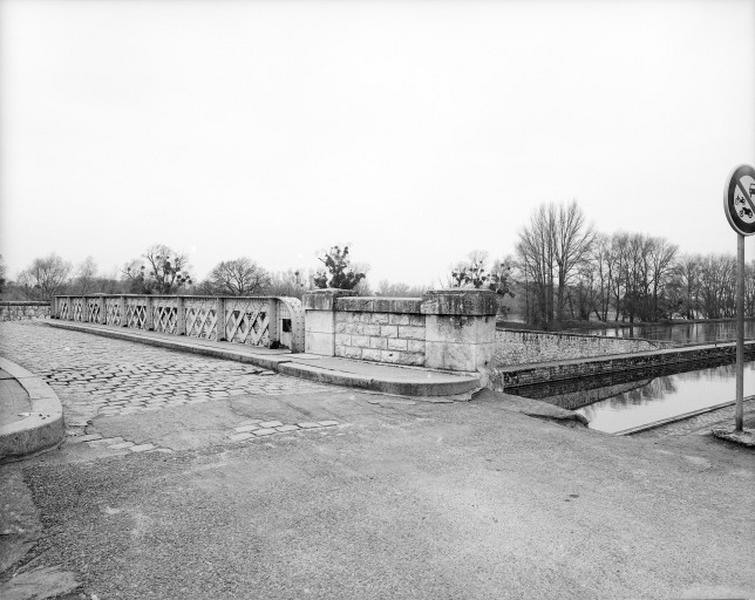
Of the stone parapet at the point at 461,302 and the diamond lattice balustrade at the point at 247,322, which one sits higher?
the stone parapet at the point at 461,302

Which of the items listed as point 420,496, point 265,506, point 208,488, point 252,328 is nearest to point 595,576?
point 420,496

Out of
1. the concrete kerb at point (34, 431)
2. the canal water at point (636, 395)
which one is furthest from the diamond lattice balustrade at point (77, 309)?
the canal water at point (636, 395)

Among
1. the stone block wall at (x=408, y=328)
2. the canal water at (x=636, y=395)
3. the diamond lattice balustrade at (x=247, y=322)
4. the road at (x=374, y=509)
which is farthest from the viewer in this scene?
the canal water at (x=636, y=395)

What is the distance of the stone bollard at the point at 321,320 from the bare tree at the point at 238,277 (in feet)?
176

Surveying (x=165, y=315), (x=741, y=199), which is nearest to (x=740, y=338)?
(x=741, y=199)

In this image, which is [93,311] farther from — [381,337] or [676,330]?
[676,330]

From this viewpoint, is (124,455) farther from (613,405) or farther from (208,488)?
(613,405)

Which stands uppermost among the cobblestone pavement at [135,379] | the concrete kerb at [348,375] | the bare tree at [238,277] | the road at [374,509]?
the bare tree at [238,277]

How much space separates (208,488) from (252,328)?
798 cm

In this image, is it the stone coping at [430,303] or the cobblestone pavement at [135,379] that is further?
the stone coping at [430,303]

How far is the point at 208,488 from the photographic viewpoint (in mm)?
2889

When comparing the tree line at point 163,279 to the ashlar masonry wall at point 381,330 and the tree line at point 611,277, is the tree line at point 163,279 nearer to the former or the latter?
the tree line at point 611,277

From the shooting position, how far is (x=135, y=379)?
684 cm

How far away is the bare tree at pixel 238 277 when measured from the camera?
61.5 meters
